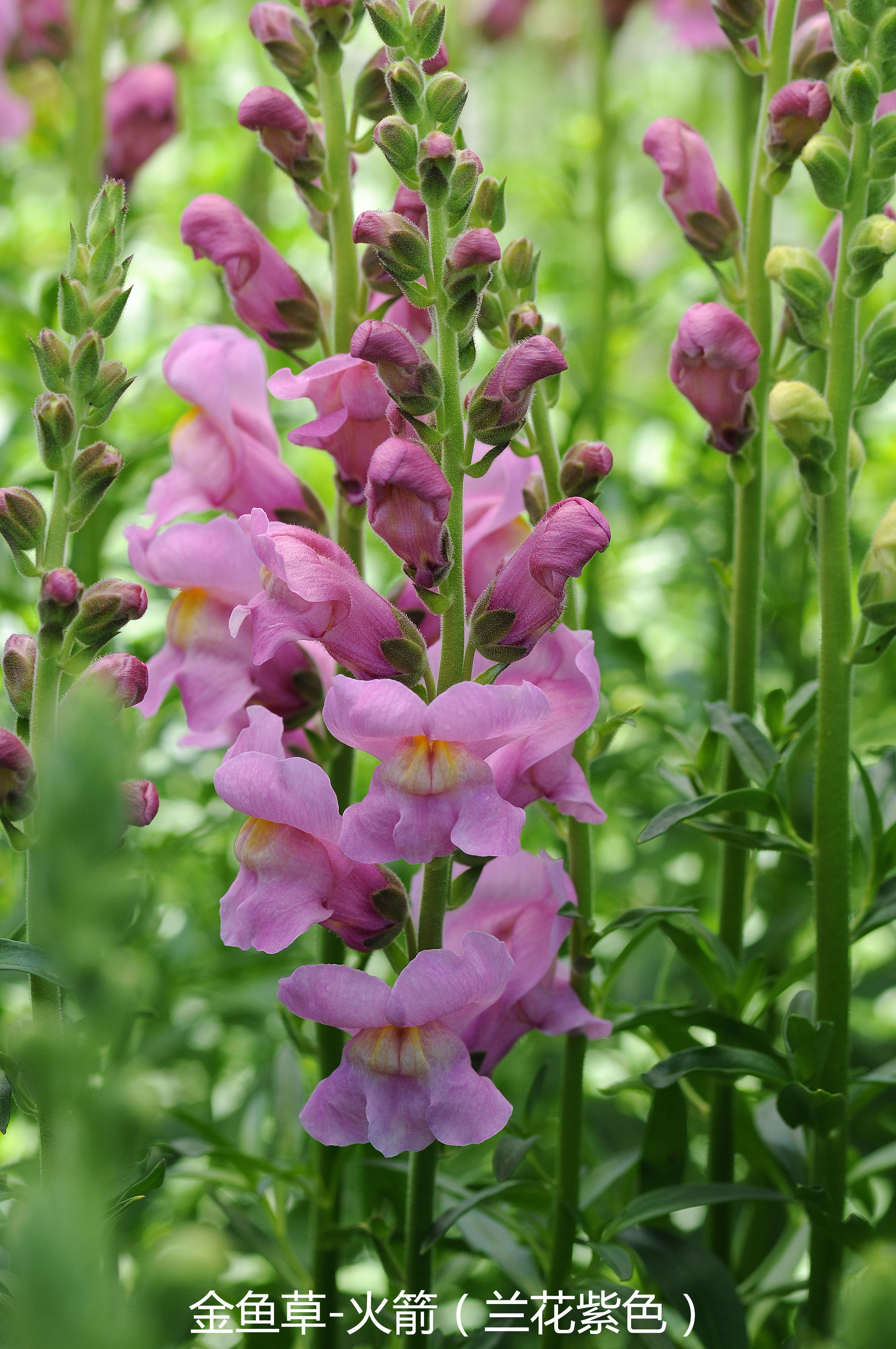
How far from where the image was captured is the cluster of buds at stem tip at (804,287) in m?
0.93

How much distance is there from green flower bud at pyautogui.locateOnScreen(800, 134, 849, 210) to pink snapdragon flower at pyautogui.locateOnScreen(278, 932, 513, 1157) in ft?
1.94

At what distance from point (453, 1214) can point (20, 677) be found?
1.53 ft

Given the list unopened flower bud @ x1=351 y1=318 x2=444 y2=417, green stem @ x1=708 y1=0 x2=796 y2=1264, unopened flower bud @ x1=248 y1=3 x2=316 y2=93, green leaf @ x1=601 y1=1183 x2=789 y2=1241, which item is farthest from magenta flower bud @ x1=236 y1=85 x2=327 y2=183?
green leaf @ x1=601 y1=1183 x2=789 y2=1241

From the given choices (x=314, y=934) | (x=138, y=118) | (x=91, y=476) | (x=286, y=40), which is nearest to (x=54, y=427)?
(x=91, y=476)

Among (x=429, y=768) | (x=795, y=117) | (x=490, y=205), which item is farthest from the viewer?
Result: (x=795, y=117)

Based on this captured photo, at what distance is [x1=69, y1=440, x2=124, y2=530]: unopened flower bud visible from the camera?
0.78 meters

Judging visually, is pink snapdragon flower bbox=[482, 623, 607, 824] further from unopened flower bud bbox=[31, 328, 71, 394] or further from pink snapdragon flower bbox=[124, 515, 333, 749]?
unopened flower bud bbox=[31, 328, 71, 394]

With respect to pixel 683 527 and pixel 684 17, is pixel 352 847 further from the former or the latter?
pixel 684 17

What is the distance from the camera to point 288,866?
81 centimetres

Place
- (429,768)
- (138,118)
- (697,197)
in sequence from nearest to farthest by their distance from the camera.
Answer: (429,768)
(697,197)
(138,118)

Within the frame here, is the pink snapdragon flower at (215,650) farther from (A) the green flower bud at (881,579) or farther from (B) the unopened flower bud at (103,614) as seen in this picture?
(A) the green flower bud at (881,579)

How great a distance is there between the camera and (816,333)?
0.96 meters

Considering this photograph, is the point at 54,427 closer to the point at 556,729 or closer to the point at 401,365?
the point at 401,365

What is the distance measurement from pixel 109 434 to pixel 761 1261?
1280mm
